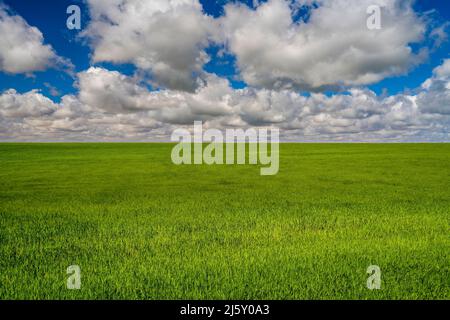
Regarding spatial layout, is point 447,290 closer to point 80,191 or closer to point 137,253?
point 137,253

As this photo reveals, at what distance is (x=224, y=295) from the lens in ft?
17.0

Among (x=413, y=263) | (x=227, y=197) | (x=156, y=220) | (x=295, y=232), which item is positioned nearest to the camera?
(x=413, y=263)

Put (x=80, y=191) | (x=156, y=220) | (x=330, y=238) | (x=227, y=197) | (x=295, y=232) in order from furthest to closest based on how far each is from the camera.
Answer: (x=80, y=191), (x=227, y=197), (x=156, y=220), (x=295, y=232), (x=330, y=238)

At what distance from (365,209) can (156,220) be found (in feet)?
27.2

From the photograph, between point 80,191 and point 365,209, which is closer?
point 365,209

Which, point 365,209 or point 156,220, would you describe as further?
point 365,209

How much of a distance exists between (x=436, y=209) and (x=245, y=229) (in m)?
8.38

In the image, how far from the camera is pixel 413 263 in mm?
6375

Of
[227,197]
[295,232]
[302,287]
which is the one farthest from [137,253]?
[227,197]
